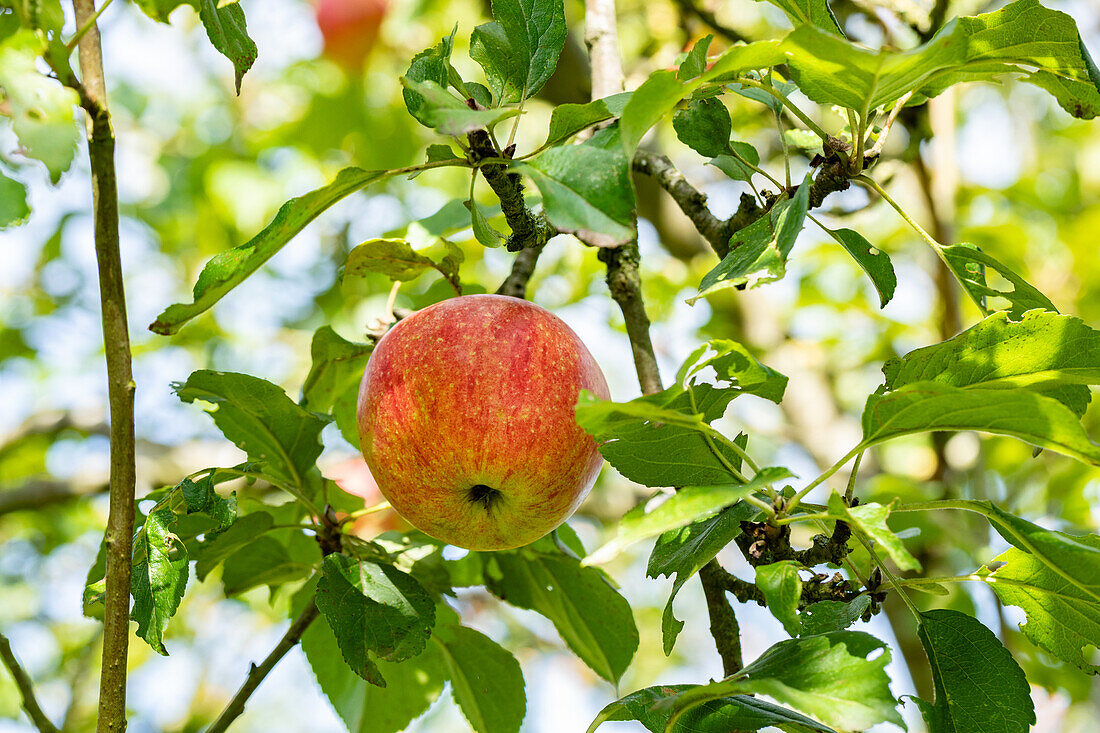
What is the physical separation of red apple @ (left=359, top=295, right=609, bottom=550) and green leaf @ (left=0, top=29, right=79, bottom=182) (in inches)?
14.0

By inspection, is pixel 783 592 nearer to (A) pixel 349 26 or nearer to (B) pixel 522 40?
(B) pixel 522 40

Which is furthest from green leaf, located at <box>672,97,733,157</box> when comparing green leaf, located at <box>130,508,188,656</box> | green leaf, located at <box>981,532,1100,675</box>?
green leaf, located at <box>130,508,188,656</box>

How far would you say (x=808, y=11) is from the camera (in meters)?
0.89

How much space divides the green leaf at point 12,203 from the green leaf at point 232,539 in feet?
1.33

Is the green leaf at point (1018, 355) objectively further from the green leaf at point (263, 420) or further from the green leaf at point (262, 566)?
the green leaf at point (262, 566)

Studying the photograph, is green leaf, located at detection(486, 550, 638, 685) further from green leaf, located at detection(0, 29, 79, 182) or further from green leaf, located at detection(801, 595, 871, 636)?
green leaf, located at detection(0, 29, 79, 182)

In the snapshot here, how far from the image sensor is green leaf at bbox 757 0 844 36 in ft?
2.88

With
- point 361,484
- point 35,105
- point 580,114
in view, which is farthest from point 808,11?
point 361,484

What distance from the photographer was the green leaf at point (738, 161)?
103cm

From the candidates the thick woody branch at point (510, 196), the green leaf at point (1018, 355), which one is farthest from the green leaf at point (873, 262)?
the thick woody branch at point (510, 196)

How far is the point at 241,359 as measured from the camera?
303cm

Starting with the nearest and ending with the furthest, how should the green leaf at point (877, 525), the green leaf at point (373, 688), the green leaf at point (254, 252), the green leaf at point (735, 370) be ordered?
the green leaf at point (877, 525) → the green leaf at point (735, 370) → the green leaf at point (254, 252) → the green leaf at point (373, 688)

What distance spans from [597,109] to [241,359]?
7.97ft

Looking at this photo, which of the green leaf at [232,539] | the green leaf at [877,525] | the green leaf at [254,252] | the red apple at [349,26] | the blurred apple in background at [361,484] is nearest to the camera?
the green leaf at [877,525]
